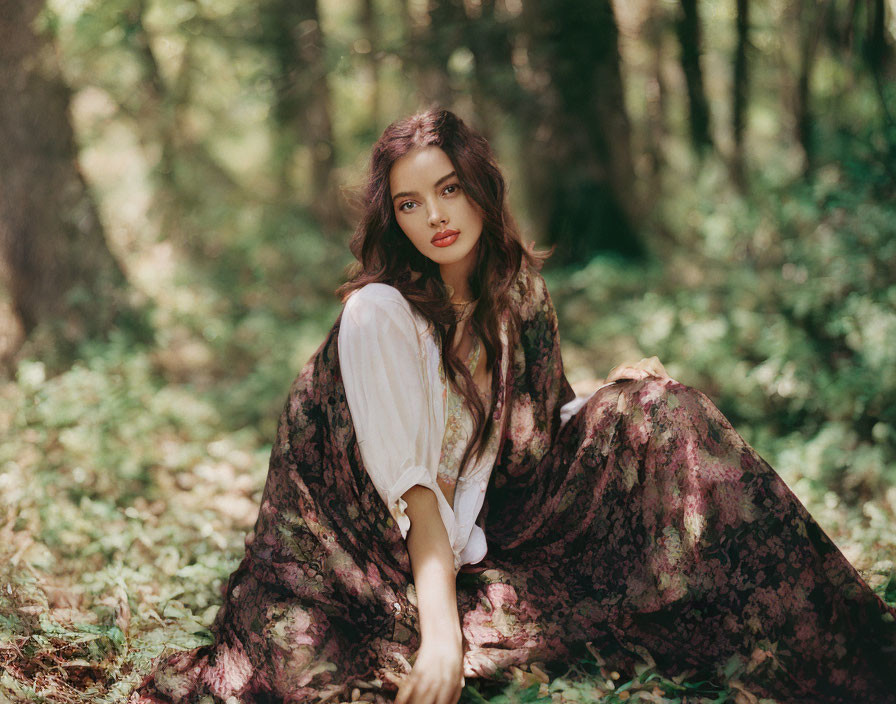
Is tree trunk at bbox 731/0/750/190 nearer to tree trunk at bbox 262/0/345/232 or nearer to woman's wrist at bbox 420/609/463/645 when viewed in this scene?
tree trunk at bbox 262/0/345/232

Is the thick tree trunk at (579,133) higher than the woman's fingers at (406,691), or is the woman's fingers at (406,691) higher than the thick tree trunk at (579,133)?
the thick tree trunk at (579,133)

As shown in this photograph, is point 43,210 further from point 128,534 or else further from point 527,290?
point 527,290

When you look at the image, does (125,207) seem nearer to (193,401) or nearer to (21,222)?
(21,222)

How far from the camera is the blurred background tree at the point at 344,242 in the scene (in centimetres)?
337

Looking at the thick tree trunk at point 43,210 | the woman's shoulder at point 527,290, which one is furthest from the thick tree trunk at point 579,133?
the woman's shoulder at point 527,290

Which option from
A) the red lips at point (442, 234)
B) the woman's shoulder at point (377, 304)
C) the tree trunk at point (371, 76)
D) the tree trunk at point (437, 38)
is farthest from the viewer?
the tree trunk at point (371, 76)

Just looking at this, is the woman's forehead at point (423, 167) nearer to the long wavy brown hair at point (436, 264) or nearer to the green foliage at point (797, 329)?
the long wavy brown hair at point (436, 264)

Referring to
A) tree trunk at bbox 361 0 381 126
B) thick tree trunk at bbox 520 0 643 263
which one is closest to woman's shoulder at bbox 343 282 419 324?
thick tree trunk at bbox 520 0 643 263

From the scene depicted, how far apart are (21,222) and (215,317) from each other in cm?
144

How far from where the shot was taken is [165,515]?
10.9 ft

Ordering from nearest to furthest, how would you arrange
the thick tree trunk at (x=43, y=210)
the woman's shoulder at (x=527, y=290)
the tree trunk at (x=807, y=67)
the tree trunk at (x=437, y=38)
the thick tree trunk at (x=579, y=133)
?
the woman's shoulder at (x=527, y=290)
the tree trunk at (x=807, y=67)
the thick tree trunk at (x=43, y=210)
the tree trunk at (x=437, y=38)
the thick tree trunk at (x=579, y=133)

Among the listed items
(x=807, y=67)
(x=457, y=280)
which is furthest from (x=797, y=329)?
(x=457, y=280)

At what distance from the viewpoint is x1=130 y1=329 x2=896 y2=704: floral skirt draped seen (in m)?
1.91

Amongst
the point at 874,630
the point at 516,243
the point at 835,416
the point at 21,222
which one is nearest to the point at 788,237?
the point at 835,416
